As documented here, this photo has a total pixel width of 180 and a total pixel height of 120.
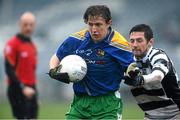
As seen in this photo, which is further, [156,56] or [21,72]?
[21,72]

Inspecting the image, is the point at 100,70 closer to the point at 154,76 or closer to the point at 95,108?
the point at 95,108

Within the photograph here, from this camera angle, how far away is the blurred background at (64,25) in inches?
613

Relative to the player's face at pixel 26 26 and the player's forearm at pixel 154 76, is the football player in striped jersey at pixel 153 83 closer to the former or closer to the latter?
the player's forearm at pixel 154 76

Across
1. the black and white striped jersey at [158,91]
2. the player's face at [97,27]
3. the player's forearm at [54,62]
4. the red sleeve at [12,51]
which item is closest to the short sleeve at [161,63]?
the black and white striped jersey at [158,91]

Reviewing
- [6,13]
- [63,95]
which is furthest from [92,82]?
[6,13]

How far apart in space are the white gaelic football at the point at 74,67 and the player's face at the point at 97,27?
0.90 ft

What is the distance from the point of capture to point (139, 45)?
748 centimetres

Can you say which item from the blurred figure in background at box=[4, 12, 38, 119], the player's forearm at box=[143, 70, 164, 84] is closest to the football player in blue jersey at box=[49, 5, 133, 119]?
the player's forearm at box=[143, 70, 164, 84]

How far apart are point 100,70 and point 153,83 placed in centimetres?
55

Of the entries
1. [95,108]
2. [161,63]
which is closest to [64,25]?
[95,108]

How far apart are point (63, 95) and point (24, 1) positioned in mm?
3016

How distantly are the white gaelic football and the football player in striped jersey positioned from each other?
1.50 ft

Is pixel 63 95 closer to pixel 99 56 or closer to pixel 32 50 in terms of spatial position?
pixel 32 50

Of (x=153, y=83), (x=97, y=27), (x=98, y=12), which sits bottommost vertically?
(x=153, y=83)
